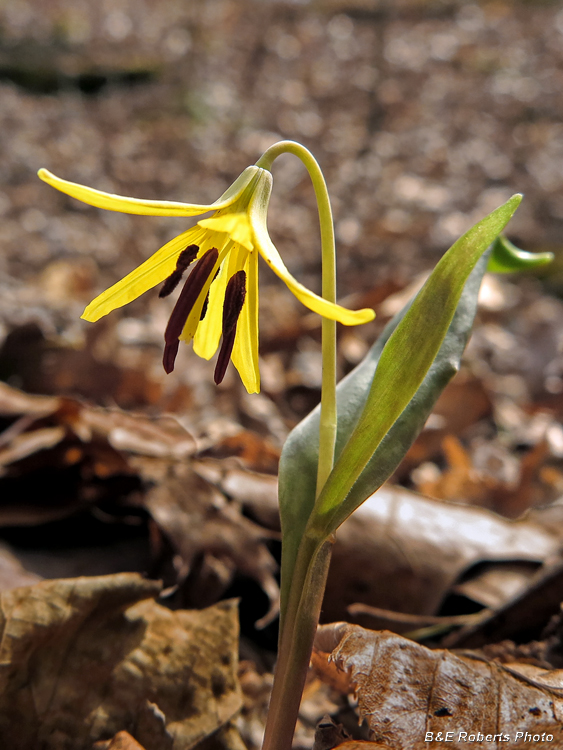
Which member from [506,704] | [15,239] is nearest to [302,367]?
[506,704]

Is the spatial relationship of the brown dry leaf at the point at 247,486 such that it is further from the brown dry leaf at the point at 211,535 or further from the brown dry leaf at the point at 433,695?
the brown dry leaf at the point at 433,695

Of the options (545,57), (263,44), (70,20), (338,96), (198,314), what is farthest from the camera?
(70,20)

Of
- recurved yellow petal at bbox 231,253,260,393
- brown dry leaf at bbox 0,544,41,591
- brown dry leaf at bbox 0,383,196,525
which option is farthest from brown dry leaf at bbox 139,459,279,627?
recurved yellow petal at bbox 231,253,260,393

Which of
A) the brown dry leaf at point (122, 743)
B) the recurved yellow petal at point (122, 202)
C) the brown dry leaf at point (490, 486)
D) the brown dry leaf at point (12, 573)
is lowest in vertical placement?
the brown dry leaf at point (490, 486)

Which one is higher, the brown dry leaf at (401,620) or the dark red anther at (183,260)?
the dark red anther at (183,260)

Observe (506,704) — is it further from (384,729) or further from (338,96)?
(338,96)

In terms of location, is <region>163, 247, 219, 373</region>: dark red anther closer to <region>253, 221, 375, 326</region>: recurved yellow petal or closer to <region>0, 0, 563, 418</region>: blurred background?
<region>253, 221, 375, 326</region>: recurved yellow petal

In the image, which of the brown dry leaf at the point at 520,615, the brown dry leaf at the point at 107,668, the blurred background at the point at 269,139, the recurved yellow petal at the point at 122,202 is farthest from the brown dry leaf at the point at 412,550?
the blurred background at the point at 269,139
